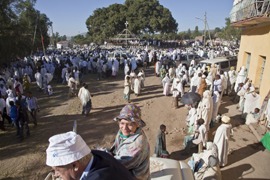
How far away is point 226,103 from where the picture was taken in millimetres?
10656

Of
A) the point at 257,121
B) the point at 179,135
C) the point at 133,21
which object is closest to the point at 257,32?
the point at 257,121

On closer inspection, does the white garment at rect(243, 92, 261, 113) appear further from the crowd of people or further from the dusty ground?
the dusty ground

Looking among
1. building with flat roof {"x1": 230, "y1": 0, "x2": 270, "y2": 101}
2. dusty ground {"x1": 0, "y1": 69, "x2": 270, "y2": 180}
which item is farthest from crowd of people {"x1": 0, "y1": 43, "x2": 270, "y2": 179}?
building with flat roof {"x1": 230, "y1": 0, "x2": 270, "y2": 101}

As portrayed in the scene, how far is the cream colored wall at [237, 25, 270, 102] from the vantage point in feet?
28.5

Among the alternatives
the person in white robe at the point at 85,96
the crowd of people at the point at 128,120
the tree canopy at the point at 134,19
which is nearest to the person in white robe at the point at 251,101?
the crowd of people at the point at 128,120

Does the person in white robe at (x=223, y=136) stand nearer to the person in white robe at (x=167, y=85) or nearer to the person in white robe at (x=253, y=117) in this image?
the person in white robe at (x=253, y=117)

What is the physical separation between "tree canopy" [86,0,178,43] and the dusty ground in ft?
109

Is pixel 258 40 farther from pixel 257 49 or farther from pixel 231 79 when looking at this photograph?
pixel 231 79

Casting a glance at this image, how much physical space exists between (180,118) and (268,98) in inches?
123

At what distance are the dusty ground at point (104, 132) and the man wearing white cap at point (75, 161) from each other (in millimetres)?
4829

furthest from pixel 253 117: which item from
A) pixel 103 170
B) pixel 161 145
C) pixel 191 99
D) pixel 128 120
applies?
pixel 103 170

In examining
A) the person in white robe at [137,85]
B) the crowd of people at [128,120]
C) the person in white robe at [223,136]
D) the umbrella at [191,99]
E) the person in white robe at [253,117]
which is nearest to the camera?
the crowd of people at [128,120]

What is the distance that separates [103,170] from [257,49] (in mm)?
10858

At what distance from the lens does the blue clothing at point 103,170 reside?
142cm
